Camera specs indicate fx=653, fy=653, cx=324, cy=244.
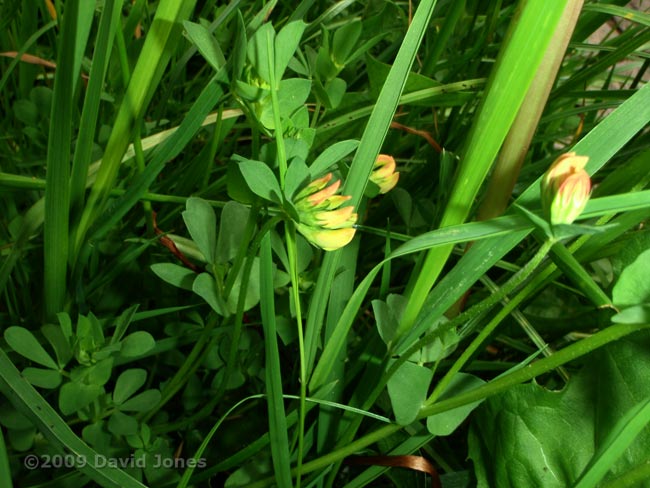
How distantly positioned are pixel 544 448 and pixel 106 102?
634mm

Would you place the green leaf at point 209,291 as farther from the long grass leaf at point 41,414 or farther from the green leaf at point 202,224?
the long grass leaf at point 41,414

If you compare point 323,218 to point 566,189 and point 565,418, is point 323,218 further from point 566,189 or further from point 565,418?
point 565,418

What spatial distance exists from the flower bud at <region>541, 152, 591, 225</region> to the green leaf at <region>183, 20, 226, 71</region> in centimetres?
24

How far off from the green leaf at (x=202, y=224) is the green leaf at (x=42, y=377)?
17cm

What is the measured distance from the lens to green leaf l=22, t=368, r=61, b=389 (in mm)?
539

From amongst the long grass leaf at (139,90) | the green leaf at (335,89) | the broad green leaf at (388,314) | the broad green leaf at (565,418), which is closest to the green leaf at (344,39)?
the green leaf at (335,89)

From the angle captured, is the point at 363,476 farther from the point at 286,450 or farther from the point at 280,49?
the point at 280,49

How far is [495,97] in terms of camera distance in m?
0.37

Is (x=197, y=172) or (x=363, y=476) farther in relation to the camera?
(x=197, y=172)

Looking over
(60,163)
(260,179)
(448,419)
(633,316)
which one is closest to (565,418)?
(448,419)

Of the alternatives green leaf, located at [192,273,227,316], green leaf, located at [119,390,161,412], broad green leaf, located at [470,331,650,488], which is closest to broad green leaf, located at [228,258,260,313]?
green leaf, located at [192,273,227,316]

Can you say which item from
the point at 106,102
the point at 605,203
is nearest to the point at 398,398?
the point at 605,203

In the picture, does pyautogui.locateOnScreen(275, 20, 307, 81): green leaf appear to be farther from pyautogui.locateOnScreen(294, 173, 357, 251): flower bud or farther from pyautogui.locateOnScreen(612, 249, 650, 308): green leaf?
pyautogui.locateOnScreen(612, 249, 650, 308): green leaf

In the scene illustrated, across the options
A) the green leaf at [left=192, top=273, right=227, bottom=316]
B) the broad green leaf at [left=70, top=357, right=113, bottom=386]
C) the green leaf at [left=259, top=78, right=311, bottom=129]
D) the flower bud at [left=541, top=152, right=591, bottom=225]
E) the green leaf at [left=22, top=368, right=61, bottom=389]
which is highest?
the flower bud at [left=541, top=152, right=591, bottom=225]
